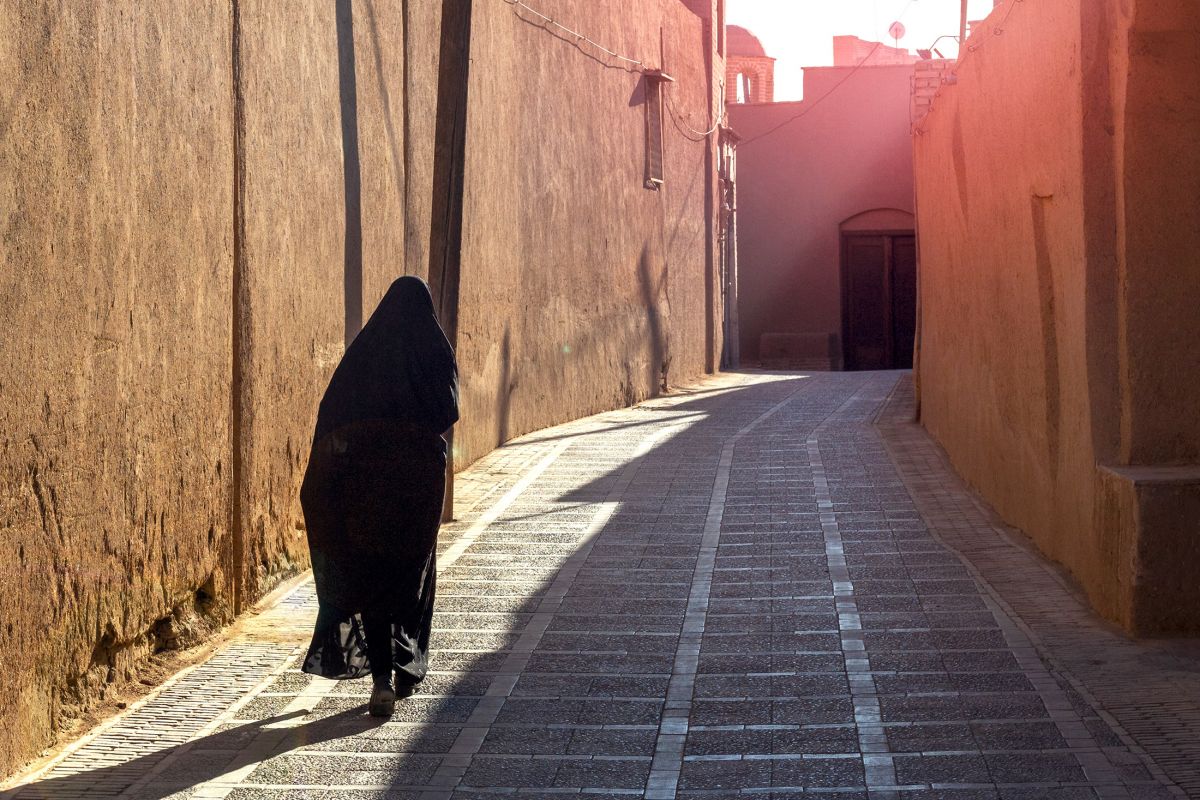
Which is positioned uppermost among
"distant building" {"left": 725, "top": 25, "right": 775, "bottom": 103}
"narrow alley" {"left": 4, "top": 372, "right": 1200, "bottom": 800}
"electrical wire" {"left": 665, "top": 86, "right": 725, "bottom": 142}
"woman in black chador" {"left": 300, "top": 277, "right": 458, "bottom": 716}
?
"distant building" {"left": 725, "top": 25, "right": 775, "bottom": 103}

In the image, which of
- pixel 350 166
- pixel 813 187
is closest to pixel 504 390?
pixel 350 166

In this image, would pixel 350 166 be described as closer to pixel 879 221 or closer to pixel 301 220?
pixel 301 220

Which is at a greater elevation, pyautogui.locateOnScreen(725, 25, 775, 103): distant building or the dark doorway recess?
pyautogui.locateOnScreen(725, 25, 775, 103): distant building

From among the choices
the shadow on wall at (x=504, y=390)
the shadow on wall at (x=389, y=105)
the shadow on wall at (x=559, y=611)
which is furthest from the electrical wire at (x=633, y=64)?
the shadow on wall at (x=559, y=611)

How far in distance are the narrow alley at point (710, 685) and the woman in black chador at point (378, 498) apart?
252 mm

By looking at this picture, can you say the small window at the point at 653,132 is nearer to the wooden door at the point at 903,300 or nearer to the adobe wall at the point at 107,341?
the wooden door at the point at 903,300

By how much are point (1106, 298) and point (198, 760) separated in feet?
13.8

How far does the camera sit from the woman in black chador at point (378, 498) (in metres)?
5.25

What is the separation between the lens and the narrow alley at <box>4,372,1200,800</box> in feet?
14.4

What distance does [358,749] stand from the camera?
4.73 meters

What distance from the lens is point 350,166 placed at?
8406 mm

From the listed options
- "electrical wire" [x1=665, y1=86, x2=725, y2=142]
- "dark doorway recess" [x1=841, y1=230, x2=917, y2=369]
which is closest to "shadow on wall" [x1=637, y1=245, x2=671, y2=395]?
"electrical wire" [x1=665, y1=86, x2=725, y2=142]

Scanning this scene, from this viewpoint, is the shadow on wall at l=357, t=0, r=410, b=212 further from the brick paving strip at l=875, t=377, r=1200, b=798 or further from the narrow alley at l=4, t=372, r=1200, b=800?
the brick paving strip at l=875, t=377, r=1200, b=798

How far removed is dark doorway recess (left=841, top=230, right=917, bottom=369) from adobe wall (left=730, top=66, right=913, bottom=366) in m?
0.29
